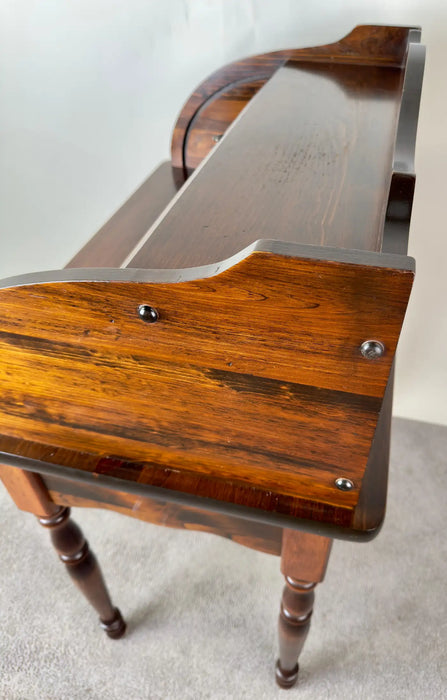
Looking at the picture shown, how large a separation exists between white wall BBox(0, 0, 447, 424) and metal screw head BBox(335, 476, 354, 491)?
0.78 meters

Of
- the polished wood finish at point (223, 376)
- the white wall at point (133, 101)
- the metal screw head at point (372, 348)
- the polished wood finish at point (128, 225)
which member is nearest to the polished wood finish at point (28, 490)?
the polished wood finish at point (223, 376)

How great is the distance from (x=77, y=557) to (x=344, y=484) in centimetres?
51

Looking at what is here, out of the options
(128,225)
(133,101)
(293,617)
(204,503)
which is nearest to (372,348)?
(204,503)

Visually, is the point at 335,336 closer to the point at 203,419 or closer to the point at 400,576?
the point at 203,419

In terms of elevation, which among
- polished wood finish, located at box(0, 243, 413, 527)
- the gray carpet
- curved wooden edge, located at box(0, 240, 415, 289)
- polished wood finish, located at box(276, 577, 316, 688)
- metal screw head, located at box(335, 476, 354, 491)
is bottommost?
the gray carpet

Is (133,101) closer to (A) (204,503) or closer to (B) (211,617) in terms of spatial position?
(A) (204,503)

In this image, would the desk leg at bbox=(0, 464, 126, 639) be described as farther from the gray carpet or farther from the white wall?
the white wall

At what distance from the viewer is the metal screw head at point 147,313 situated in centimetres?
41

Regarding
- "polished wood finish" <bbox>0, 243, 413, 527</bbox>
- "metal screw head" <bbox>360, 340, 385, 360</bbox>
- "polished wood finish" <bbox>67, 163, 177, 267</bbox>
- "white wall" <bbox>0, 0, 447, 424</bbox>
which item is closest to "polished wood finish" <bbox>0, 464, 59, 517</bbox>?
"polished wood finish" <bbox>0, 243, 413, 527</bbox>


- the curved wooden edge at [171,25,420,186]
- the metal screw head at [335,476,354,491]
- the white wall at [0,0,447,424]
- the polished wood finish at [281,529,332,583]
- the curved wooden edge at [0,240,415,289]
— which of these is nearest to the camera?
the curved wooden edge at [0,240,415,289]

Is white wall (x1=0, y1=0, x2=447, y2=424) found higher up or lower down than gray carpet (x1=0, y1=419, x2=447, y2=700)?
higher up

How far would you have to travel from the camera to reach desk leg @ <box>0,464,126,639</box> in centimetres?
71

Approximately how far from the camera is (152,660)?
1.00 metres

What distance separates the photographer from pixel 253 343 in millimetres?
413
